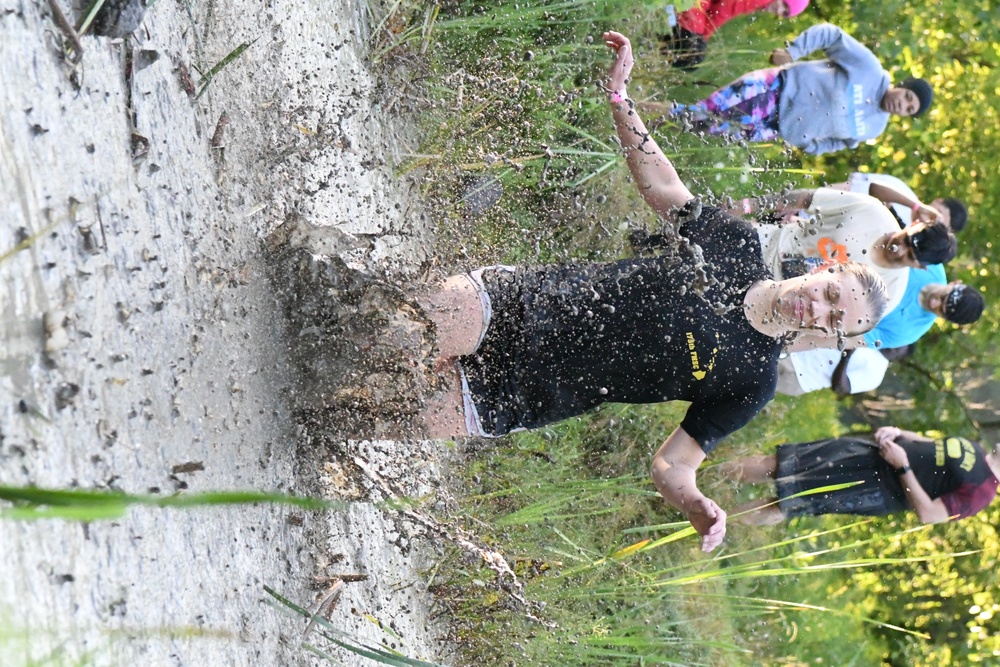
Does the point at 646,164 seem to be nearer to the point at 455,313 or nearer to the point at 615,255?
the point at 455,313

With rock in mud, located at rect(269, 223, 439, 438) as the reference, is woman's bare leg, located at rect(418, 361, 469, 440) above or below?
below

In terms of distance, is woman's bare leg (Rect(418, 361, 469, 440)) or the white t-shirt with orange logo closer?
woman's bare leg (Rect(418, 361, 469, 440))

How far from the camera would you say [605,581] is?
3324 mm

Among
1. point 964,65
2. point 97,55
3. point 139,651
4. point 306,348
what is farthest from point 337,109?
point 964,65

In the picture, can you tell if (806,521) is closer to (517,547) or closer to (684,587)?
(684,587)

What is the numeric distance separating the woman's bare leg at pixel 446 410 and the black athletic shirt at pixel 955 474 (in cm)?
300

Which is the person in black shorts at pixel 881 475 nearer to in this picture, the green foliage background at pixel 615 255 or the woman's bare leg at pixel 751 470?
the woman's bare leg at pixel 751 470

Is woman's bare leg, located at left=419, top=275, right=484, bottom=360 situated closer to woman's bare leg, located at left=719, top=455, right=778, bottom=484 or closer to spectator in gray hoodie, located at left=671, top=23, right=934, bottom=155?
spectator in gray hoodie, located at left=671, top=23, right=934, bottom=155

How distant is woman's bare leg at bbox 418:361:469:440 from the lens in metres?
2.26

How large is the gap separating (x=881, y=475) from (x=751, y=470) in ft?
2.19

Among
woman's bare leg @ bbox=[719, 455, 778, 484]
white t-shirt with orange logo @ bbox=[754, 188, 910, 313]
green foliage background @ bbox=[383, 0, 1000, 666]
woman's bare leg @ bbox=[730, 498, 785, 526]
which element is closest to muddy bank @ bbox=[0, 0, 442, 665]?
green foliage background @ bbox=[383, 0, 1000, 666]

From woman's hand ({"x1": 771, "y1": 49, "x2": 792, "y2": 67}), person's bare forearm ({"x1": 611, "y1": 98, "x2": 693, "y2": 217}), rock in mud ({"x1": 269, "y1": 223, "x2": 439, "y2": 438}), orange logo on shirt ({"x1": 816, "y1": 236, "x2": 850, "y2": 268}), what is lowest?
rock in mud ({"x1": 269, "y1": 223, "x2": 439, "y2": 438})

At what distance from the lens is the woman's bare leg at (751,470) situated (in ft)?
14.2

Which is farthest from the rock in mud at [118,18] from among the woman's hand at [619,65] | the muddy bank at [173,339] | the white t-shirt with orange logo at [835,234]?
the white t-shirt with orange logo at [835,234]
